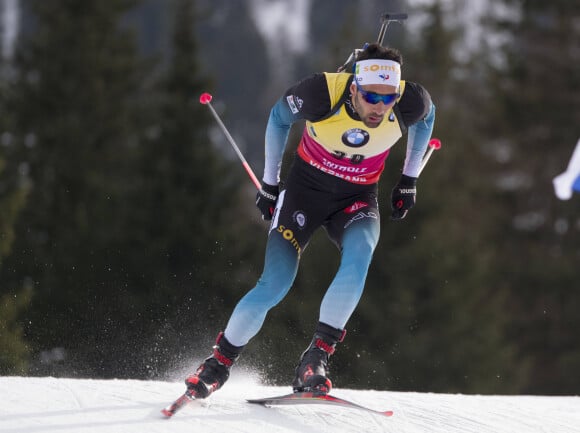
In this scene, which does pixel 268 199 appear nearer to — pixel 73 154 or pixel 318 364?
pixel 318 364

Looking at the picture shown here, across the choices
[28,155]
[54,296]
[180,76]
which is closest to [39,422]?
[54,296]

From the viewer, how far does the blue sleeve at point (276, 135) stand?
4.88 metres

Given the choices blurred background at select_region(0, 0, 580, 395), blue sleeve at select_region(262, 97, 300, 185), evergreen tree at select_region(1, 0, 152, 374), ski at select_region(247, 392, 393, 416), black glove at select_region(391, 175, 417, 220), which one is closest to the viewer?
ski at select_region(247, 392, 393, 416)

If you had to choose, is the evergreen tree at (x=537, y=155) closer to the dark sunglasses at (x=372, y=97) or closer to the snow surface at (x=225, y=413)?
the snow surface at (x=225, y=413)

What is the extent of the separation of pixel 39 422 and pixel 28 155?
2084 cm

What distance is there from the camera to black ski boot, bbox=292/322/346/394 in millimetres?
4492

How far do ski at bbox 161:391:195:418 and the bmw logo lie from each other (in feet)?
4.91

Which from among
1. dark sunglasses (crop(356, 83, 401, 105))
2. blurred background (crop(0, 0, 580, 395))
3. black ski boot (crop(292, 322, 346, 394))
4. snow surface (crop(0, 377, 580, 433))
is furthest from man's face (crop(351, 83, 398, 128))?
blurred background (crop(0, 0, 580, 395))

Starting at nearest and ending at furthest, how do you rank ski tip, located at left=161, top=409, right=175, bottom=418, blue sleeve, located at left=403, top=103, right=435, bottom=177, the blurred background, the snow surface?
1. the snow surface
2. ski tip, located at left=161, top=409, right=175, bottom=418
3. blue sleeve, located at left=403, top=103, right=435, bottom=177
4. the blurred background

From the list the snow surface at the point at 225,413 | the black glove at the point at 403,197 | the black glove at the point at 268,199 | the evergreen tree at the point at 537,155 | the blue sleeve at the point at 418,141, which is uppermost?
the blue sleeve at the point at 418,141

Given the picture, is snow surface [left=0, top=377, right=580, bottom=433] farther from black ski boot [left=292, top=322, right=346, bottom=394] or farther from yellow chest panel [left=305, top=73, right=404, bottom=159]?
yellow chest panel [left=305, top=73, right=404, bottom=159]

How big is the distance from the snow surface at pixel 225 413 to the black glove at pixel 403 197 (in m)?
1.11

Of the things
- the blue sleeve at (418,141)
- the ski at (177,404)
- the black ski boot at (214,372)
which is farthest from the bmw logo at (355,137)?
the ski at (177,404)

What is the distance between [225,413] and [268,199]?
1.22 meters
